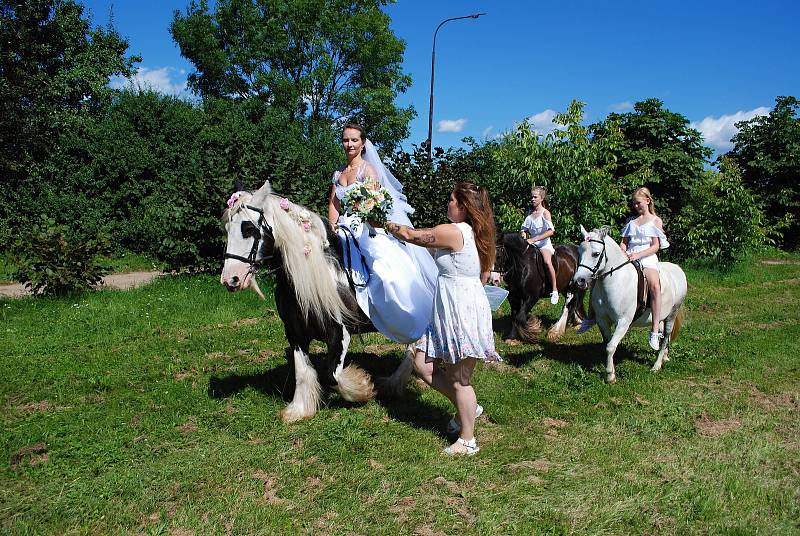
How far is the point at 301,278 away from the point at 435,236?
124 centimetres

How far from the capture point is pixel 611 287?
6473 millimetres

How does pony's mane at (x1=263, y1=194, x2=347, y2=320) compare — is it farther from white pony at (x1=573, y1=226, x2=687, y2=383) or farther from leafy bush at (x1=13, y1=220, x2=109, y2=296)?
leafy bush at (x1=13, y1=220, x2=109, y2=296)

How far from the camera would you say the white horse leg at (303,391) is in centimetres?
496

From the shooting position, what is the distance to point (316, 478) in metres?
4.07

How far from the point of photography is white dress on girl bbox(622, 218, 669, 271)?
6.67 metres

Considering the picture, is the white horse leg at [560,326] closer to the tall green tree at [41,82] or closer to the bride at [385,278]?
the bride at [385,278]

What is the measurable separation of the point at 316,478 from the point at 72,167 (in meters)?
16.9

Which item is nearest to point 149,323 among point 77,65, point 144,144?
point 144,144

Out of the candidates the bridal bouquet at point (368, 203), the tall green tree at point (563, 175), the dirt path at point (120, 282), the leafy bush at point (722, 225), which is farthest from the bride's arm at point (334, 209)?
the leafy bush at point (722, 225)

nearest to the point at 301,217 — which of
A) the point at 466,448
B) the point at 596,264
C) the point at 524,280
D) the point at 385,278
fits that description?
the point at 385,278

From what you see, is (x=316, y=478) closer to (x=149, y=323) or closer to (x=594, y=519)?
(x=594, y=519)

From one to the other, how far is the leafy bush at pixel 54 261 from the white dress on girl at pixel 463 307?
320 inches

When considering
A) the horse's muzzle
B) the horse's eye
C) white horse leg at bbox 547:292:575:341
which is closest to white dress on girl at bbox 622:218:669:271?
the horse's muzzle

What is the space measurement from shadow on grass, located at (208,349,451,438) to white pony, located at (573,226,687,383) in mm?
2235
